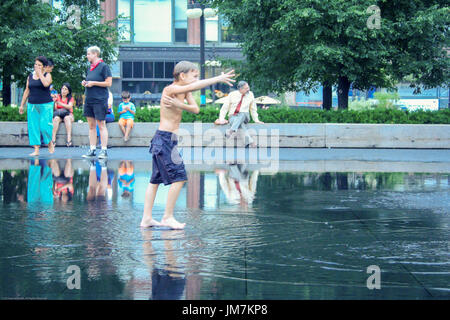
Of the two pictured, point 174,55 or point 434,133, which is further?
point 174,55

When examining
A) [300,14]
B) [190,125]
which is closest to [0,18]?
[190,125]

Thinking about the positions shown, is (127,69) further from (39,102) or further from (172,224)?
(172,224)

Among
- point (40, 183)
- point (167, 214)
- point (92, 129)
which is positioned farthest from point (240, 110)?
point (167, 214)

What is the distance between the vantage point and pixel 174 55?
47.6 m

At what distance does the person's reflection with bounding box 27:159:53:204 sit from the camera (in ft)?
30.2

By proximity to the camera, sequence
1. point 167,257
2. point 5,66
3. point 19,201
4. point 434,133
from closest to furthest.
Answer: point 167,257
point 19,201
point 434,133
point 5,66

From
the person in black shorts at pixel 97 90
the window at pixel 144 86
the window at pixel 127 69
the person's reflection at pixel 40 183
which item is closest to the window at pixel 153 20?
the window at pixel 127 69

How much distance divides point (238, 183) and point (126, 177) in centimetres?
175

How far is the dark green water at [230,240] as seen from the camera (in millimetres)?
5047

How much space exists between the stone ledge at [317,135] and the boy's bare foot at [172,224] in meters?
10.5

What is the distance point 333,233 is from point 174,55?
41.4m

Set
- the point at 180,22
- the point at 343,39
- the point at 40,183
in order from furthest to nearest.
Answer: the point at 180,22
the point at 343,39
the point at 40,183

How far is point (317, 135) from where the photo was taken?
18016mm

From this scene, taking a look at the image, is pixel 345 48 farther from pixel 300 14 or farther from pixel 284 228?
pixel 284 228
